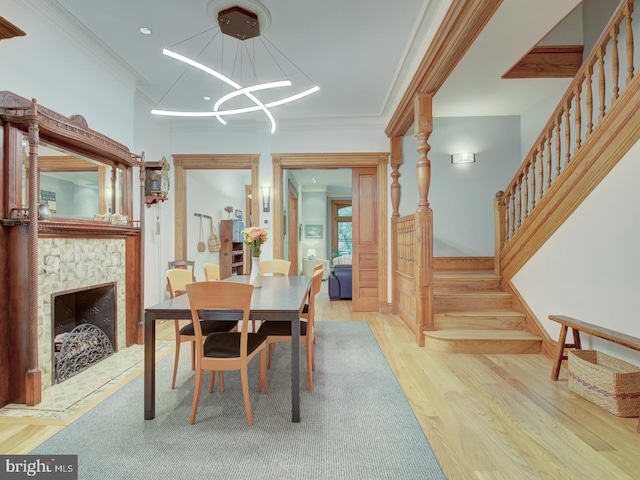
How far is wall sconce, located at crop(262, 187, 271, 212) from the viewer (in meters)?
5.23

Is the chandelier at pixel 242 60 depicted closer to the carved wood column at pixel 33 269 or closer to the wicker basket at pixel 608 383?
the carved wood column at pixel 33 269

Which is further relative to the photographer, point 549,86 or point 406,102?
point 549,86

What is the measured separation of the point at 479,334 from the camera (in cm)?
338

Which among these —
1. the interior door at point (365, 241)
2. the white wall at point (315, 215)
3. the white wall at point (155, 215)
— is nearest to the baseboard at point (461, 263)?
the interior door at point (365, 241)

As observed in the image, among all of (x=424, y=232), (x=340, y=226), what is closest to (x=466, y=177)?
(x=424, y=232)

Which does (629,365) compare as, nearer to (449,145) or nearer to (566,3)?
(566,3)

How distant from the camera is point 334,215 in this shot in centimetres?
1166

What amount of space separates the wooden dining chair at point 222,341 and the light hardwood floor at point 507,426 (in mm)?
946

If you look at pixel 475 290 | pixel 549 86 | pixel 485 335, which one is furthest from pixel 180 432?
pixel 549 86

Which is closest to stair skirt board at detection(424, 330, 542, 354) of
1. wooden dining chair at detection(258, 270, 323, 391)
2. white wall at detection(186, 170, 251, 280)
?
wooden dining chair at detection(258, 270, 323, 391)

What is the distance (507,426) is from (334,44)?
3.39 metres

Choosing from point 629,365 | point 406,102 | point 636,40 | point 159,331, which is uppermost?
point 636,40

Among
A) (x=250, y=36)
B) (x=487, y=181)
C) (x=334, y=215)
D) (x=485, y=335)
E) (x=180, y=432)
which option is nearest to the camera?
(x=180, y=432)

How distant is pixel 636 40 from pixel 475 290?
2.88 metres
